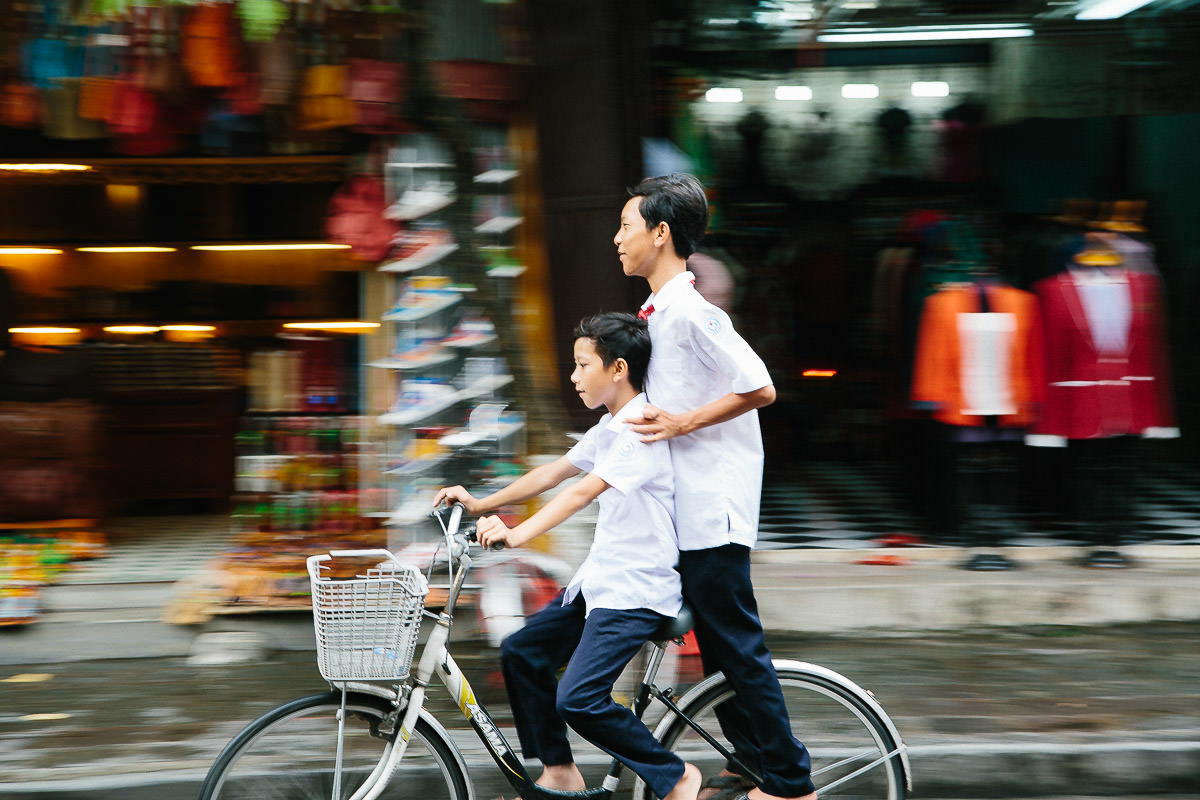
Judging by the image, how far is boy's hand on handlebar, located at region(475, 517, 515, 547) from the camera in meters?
2.84

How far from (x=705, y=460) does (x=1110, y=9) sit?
5.19 m

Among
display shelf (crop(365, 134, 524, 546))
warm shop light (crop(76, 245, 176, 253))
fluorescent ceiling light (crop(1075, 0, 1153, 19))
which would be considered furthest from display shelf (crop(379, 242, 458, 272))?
fluorescent ceiling light (crop(1075, 0, 1153, 19))

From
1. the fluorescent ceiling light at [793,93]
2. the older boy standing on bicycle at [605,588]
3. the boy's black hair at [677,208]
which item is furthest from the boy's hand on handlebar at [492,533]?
the fluorescent ceiling light at [793,93]

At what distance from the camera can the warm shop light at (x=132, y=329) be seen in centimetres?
862

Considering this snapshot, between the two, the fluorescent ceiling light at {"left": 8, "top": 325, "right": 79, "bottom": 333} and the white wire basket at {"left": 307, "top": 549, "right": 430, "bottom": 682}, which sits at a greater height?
the fluorescent ceiling light at {"left": 8, "top": 325, "right": 79, "bottom": 333}

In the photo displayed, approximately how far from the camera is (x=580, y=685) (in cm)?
293

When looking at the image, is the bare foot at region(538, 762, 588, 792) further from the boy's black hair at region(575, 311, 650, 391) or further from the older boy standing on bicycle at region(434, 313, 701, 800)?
the boy's black hair at region(575, 311, 650, 391)

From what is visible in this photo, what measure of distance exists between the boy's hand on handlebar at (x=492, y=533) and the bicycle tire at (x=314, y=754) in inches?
21.2

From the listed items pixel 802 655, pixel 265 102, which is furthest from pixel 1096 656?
pixel 265 102

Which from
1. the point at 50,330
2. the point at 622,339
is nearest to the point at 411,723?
the point at 622,339

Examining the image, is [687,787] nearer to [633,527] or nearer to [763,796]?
[763,796]

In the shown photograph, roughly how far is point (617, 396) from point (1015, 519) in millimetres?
4996

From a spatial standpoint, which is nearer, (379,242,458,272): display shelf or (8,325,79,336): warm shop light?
(379,242,458,272): display shelf

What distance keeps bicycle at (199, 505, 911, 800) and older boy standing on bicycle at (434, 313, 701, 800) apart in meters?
0.11
